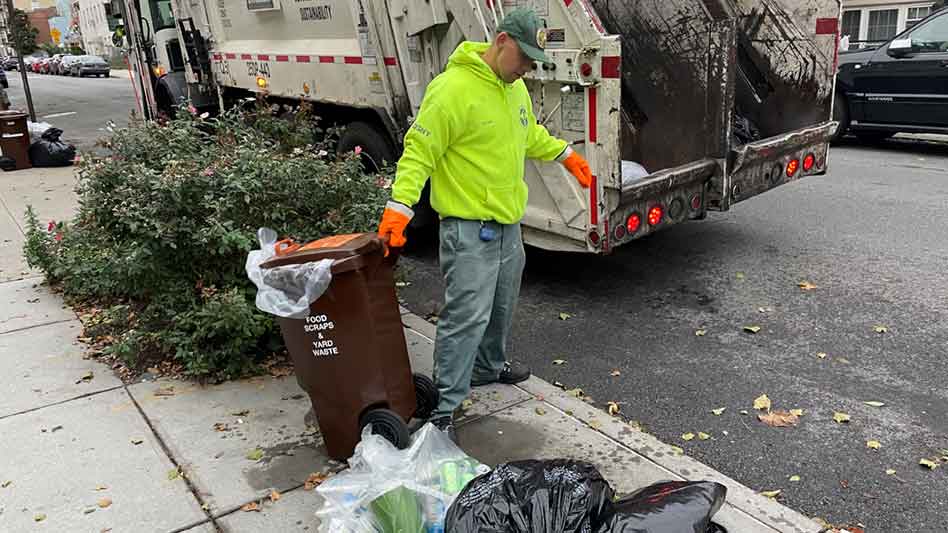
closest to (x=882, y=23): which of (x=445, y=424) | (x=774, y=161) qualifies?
(x=774, y=161)

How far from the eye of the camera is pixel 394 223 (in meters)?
3.08

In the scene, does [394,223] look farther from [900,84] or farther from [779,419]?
[900,84]

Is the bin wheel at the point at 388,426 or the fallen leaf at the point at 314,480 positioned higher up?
the bin wheel at the point at 388,426

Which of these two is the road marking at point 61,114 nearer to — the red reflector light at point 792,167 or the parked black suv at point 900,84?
the parked black suv at point 900,84

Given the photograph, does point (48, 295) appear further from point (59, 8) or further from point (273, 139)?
point (59, 8)

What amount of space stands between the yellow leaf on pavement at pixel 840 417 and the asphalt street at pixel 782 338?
0.12 ft

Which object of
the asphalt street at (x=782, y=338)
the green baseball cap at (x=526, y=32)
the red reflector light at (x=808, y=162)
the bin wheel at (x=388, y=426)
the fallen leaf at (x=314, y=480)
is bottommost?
the asphalt street at (x=782, y=338)

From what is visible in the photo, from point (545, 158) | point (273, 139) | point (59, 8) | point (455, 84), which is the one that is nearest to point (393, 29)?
point (273, 139)

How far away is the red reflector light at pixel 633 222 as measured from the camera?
4715 millimetres

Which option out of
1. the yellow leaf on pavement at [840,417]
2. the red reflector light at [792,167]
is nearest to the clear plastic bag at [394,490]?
the yellow leaf on pavement at [840,417]

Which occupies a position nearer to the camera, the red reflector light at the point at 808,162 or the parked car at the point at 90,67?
the red reflector light at the point at 808,162

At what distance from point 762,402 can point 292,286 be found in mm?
2352

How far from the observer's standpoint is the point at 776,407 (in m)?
3.81

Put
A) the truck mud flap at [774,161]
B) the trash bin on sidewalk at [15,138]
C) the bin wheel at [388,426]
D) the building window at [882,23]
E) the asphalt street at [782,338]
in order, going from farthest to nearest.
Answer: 1. the building window at [882,23]
2. the trash bin on sidewalk at [15,138]
3. the truck mud flap at [774,161]
4. the asphalt street at [782,338]
5. the bin wheel at [388,426]
